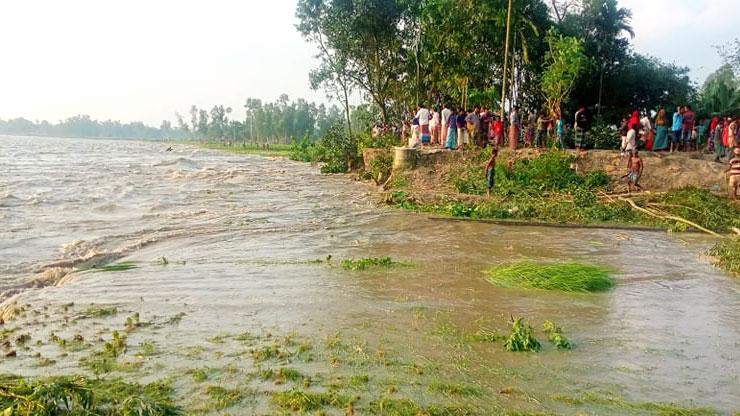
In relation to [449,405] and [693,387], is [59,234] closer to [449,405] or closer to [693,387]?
[449,405]

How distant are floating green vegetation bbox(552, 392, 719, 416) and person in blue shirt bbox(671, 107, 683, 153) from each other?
17054 mm

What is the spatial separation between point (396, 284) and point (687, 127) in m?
15.7

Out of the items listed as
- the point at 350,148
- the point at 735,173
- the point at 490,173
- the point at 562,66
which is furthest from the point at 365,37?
the point at 735,173

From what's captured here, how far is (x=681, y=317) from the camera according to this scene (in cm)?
700

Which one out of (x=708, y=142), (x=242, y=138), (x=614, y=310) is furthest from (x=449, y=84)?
(x=242, y=138)

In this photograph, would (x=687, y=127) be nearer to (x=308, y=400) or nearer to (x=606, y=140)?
(x=606, y=140)

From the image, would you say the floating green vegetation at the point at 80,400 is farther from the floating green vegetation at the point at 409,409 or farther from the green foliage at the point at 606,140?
the green foliage at the point at 606,140

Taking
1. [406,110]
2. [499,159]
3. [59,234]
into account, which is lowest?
[59,234]

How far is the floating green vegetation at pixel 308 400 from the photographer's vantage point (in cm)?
445

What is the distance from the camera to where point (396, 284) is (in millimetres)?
8453

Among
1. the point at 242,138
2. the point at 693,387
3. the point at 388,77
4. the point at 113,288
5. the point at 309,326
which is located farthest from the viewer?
the point at 242,138

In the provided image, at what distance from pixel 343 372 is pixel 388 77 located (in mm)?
29833

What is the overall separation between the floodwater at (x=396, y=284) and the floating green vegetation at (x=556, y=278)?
0.24 metres

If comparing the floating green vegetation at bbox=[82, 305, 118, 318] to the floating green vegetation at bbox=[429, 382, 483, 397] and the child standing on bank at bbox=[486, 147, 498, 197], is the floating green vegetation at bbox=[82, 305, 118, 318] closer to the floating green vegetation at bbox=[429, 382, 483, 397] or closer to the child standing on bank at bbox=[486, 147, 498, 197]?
the floating green vegetation at bbox=[429, 382, 483, 397]
